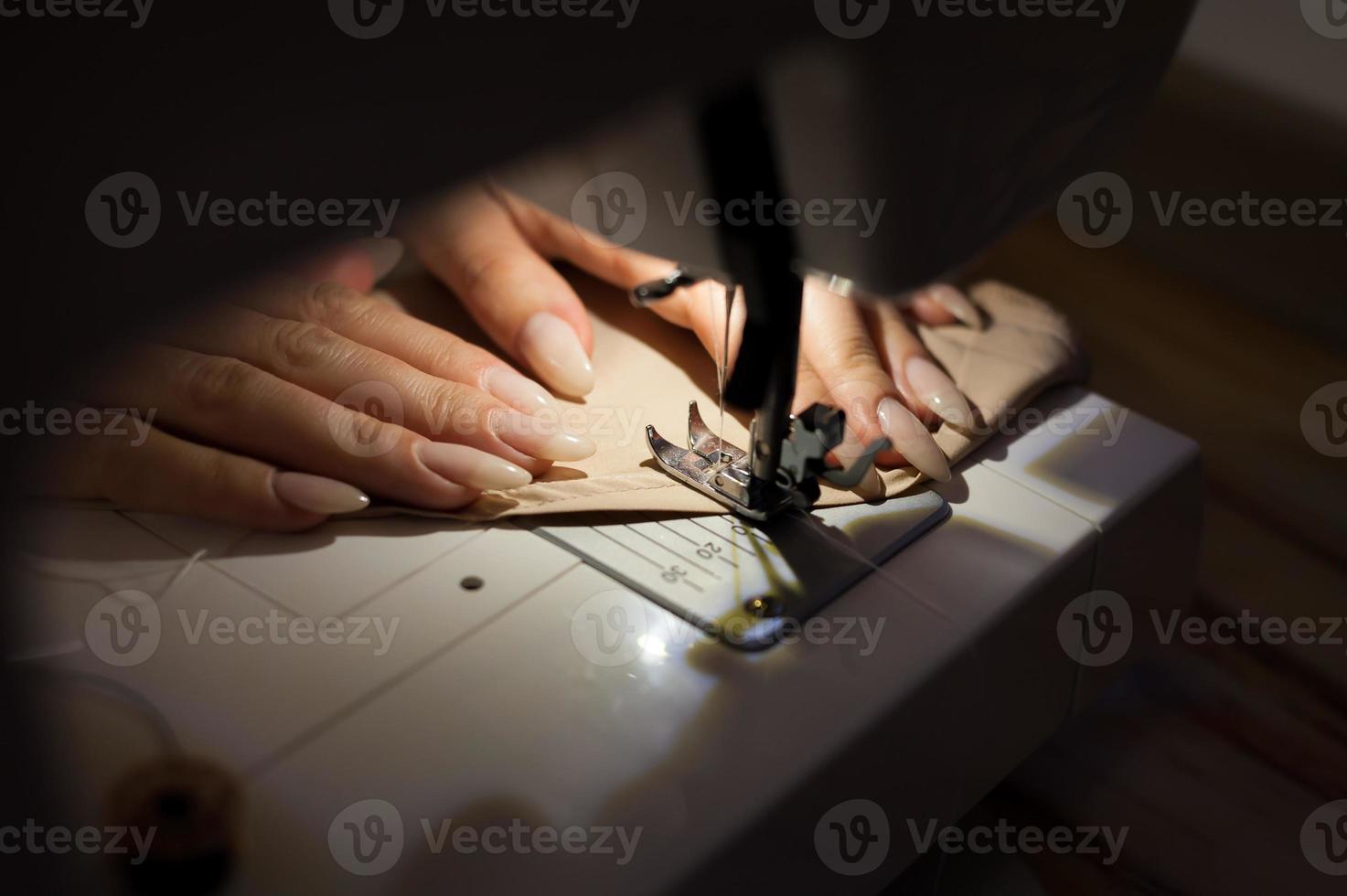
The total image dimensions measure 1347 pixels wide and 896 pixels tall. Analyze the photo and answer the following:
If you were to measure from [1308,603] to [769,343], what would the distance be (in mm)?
496

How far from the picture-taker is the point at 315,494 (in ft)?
2.06

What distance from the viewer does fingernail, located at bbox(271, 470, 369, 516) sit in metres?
0.63

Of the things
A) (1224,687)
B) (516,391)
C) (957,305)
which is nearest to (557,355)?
(516,391)

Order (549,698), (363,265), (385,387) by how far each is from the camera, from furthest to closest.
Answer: (363,265)
(385,387)
(549,698)

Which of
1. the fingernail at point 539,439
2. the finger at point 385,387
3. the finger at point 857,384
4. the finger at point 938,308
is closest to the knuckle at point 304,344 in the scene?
the finger at point 385,387

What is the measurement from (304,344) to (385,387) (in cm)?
5

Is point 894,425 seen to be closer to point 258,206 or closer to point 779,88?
point 779,88

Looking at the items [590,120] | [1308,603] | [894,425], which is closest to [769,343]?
[894,425]

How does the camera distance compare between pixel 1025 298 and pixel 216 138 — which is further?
pixel 1025 298

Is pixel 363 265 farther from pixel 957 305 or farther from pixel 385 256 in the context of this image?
pixel 957 305

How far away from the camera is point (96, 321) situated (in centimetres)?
28

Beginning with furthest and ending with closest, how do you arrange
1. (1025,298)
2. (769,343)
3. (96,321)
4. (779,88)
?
1. (1025,298)
2. (769,343)
3. (779,88)
4. (96,321)

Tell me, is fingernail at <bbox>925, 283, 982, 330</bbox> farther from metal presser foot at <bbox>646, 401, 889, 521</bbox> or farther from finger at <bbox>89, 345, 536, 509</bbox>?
finger at <bbox>89, 345, 536, 509</bbox>

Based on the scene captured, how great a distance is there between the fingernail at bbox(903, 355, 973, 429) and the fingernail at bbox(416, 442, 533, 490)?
242 millimetres
